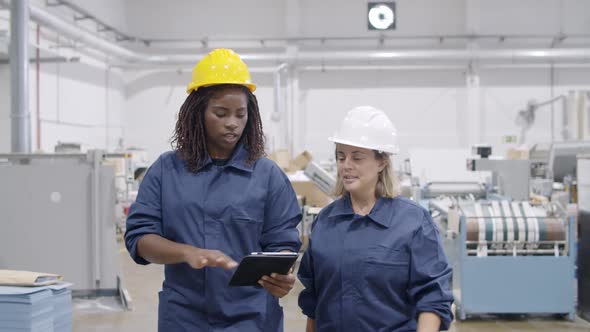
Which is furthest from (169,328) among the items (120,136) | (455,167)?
(120,136)

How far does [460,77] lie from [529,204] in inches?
307

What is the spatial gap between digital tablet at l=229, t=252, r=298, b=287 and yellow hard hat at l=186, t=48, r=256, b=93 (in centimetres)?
44

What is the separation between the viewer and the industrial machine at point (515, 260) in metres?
4.41

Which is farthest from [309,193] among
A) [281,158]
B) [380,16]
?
[380,16]

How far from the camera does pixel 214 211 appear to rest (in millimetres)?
1483

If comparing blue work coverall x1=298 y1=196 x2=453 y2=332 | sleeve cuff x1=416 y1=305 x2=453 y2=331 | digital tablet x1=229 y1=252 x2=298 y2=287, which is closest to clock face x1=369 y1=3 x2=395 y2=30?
blue work coverall x1=298 y1=196 x2=453 y2=332

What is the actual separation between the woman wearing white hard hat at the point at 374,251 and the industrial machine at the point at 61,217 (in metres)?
3.63

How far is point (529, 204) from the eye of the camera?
4.74 m

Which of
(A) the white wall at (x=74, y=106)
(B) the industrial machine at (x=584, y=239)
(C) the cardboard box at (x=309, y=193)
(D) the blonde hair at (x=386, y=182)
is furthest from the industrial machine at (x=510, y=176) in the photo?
(A) the white wall at (x=74, y=106)

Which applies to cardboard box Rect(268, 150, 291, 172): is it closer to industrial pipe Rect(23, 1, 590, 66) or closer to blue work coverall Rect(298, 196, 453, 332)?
industrial pipe Rect(23, 1, 590, 66)

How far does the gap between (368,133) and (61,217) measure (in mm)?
3904

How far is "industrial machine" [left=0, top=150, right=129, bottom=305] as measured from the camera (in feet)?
16.0

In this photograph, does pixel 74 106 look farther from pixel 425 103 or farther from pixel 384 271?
pixel 384 271

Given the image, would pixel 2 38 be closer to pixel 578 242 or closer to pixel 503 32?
pixel 578 242
